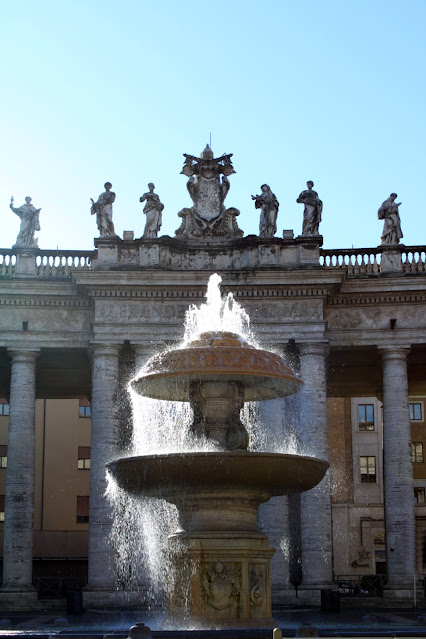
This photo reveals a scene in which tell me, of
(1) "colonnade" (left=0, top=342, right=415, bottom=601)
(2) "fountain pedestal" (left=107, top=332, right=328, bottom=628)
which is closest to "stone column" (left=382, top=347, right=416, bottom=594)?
(1) "colonnade" (left=0, top=342, right=415, bottom=601)

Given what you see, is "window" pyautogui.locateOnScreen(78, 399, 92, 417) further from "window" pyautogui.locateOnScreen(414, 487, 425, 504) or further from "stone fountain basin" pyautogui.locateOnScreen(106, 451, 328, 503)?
"stone fountain basin" pyautogui.locateOnScreen(106, 451, 328, 503)

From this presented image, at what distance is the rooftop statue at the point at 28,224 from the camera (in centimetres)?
3438

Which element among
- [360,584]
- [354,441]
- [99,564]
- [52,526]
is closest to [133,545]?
[99,564]

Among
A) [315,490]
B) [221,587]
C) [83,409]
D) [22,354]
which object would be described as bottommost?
[221,587]

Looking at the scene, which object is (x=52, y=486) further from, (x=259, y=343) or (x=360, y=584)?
(x=259, y=343)

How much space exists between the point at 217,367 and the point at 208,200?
18.7 metres

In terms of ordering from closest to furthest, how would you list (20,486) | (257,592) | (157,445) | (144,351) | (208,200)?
(257,592)
(157,445)
(20,486)
(144,351)
(208,200)

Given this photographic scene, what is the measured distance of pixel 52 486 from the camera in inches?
2263

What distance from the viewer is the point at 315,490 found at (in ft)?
104

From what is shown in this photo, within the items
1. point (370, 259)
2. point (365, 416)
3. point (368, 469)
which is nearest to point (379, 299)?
point (370, 259)

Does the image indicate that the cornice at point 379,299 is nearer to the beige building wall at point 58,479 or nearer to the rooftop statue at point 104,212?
the rooftop statue at point 104,212

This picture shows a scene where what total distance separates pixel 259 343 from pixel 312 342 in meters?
1.62

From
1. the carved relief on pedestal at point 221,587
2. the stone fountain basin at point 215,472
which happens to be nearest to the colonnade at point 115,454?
the stone fountain basin at point 215,472

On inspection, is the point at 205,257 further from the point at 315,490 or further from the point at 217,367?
the point at 217,367
